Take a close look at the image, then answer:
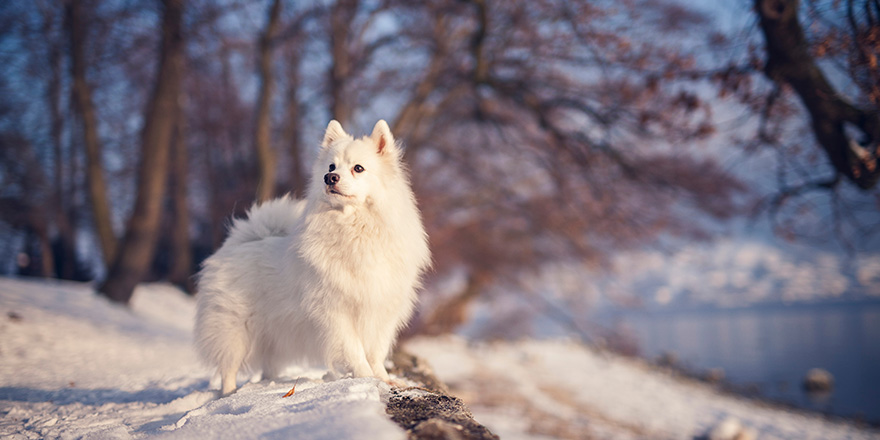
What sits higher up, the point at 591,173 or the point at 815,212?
the point at 591,173

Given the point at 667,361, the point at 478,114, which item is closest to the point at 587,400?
the point at 478,114

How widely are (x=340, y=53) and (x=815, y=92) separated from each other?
330 inches

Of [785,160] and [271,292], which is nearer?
[271,292]

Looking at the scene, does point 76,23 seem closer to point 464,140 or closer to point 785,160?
point 464,140

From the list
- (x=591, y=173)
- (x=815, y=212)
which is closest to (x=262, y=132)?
(x=591, y=173)

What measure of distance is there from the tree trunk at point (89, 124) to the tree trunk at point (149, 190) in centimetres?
115

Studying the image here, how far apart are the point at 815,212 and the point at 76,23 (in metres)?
12.5

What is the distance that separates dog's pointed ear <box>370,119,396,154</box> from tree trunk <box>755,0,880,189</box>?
4362mm

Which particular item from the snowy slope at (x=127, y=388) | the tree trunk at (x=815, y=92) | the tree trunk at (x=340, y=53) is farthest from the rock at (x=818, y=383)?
the snowy slope at (x=127, y=388)

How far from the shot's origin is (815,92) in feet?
15.2

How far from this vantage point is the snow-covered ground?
220 cm

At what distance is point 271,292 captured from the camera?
322 cm

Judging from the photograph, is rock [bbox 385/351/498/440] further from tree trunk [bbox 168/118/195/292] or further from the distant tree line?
tree trunk [bbox 168/118/195/292]

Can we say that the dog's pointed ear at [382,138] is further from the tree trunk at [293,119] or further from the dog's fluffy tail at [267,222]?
the tree trunk at [293,119]
